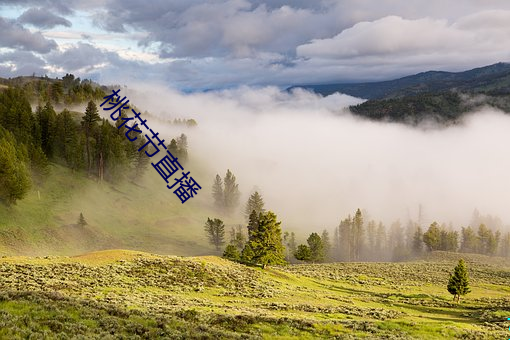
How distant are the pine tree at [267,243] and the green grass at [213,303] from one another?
9.37ft

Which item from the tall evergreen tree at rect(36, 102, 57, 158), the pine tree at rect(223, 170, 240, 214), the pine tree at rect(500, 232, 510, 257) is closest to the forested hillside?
the tall evergreen tree at rect(36, 102, 57, 158)

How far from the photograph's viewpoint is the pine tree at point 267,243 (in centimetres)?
6919

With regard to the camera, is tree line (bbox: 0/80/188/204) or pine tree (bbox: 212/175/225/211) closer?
tree line (bbox: 0/80/188/204)

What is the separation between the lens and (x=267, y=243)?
69.5m

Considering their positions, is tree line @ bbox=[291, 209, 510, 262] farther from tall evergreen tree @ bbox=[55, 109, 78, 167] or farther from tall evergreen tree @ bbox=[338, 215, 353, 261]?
tall evergreen tree @ bbox=[55, 109, 78, 167]

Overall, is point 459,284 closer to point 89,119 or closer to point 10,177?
→ point 10,177

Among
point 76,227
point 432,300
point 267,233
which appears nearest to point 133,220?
point 76,227

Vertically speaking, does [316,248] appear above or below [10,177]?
below

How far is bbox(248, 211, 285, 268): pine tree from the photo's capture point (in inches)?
2724

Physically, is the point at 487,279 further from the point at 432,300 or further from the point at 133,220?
the point at 133,220

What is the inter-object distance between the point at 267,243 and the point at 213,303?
30399mm

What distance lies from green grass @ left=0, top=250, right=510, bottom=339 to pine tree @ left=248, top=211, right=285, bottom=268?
9.37 feet

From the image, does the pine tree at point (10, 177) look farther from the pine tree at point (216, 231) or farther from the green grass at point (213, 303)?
the pine tree at point (216, 231)

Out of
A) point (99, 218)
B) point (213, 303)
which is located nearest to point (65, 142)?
point (99, 218)
